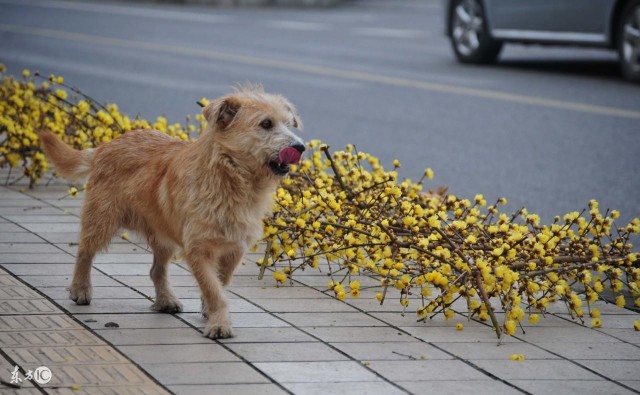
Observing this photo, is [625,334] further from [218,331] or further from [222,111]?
[222,111]

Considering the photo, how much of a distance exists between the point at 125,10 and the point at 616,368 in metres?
21.6

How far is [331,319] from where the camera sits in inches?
205

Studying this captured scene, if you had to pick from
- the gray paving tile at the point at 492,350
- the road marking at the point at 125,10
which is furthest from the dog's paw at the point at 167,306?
the road marking at the point at 125,10

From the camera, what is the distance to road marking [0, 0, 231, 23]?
→ 2319 cm

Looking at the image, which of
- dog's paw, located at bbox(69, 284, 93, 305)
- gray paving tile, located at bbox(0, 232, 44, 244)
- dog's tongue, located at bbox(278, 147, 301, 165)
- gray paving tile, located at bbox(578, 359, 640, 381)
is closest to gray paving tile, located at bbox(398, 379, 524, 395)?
gray paving tile, located at bbox(578, 359, 640, 381)

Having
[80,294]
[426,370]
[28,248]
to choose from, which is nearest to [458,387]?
[426,370]

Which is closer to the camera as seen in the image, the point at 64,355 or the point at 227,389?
the point at 227,389

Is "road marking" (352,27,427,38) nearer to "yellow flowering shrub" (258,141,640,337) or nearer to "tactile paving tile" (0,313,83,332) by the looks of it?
"yellow flowering shrub" (258,141,640,337)

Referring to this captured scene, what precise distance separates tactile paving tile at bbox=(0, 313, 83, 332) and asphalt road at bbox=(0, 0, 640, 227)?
3.93m

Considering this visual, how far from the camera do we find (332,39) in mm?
19594

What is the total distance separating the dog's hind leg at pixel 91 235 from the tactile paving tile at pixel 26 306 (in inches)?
5.4

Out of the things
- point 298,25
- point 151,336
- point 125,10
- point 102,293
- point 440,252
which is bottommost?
point 125,10

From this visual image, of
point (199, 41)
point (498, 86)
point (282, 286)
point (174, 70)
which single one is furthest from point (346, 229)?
point (199, 41)

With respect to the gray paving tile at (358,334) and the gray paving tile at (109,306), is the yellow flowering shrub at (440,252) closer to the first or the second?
the gray paving tile at (358,334)
